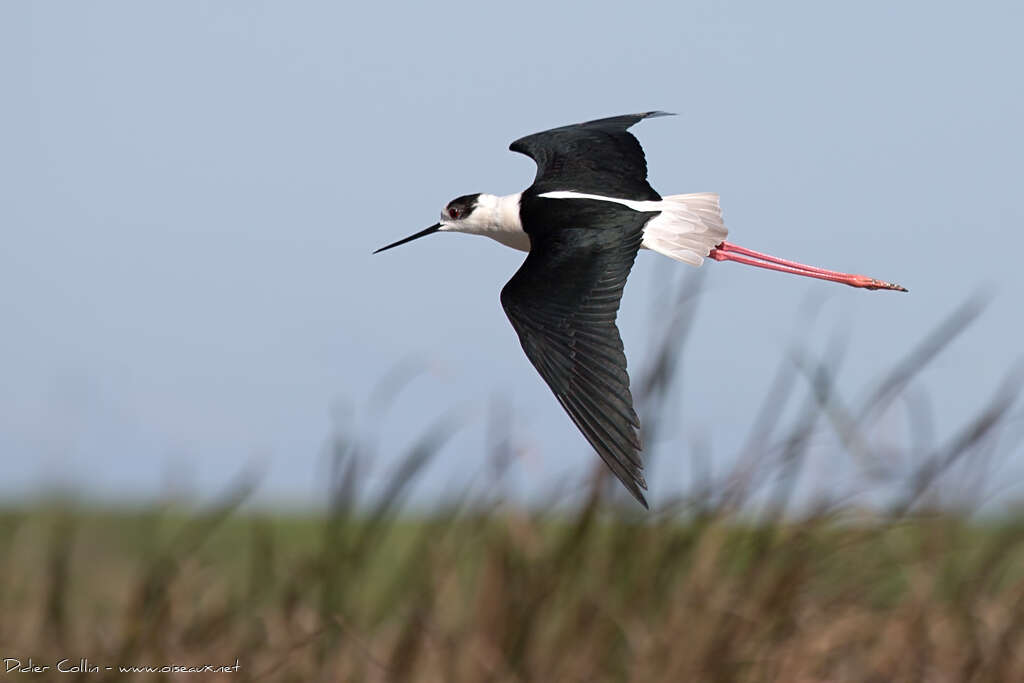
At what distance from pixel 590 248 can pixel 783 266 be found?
4.75 feet

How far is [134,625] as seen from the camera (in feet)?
12.4

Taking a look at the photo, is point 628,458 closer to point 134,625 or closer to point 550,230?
point 550,230

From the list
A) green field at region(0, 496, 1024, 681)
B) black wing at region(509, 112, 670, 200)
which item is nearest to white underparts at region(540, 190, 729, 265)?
black wing at region(509, 112, 670, 200)

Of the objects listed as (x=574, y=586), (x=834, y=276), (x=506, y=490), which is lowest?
(x=574, y=586)

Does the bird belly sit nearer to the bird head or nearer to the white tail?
the bird head

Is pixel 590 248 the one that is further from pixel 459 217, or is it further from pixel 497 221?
pixel 459 217

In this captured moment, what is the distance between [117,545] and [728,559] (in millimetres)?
4638

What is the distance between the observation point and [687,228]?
4.14 meters

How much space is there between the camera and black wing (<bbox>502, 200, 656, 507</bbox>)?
2994 millimetres

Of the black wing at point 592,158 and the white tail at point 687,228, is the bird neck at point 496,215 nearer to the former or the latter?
the black wing at point 592,158

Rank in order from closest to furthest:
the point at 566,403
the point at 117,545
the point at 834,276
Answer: the point at 566,403 < the point at 834,276 < the point at 117,545

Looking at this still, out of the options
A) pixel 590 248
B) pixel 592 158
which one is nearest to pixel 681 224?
pixel 590 248

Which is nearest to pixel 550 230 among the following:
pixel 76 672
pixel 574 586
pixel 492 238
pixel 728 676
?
pixel 492 238

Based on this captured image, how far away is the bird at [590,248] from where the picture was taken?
309cm
